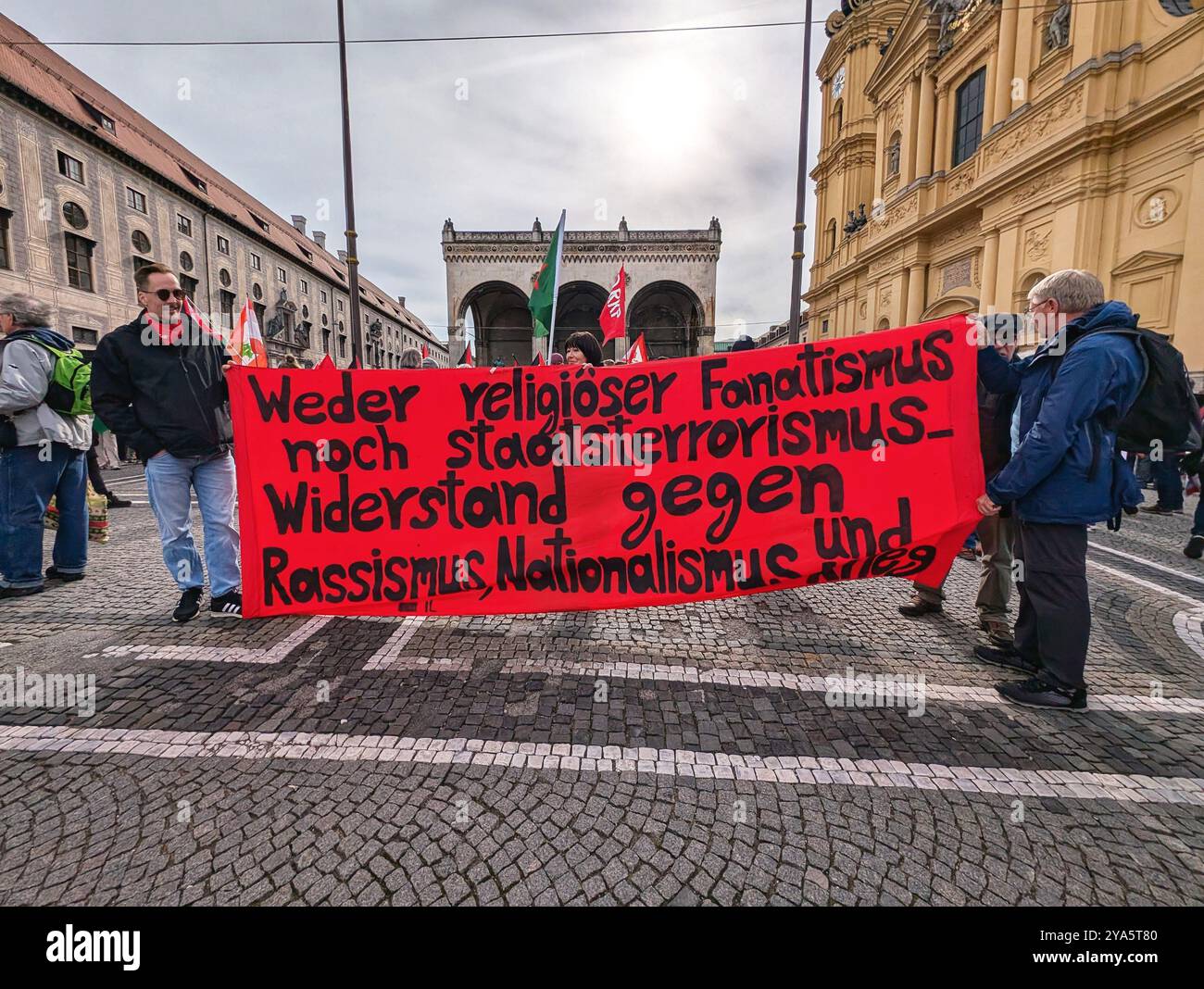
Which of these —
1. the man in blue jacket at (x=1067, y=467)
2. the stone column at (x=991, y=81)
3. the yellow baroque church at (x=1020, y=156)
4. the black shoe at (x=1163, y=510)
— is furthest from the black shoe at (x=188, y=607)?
the stone column at (x=991, y=81)

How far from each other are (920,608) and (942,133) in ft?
77.0

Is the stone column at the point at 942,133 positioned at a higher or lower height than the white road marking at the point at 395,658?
higher

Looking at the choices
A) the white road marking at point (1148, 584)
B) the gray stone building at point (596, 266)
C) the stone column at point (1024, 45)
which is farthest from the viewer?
the gray stone building at point (596, 266)

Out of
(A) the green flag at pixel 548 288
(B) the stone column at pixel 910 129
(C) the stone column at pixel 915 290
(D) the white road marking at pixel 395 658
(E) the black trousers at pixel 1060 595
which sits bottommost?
(D) the white road marking at pixel 395 658

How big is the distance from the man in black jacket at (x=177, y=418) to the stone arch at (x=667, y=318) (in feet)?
125

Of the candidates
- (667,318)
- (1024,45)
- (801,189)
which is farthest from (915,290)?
(667,318)

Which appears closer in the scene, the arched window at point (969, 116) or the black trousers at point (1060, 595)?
the black trousers at point (1060, 595)

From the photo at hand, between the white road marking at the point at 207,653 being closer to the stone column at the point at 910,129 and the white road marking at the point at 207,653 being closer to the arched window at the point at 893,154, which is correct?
the stone column at the point at 910,129

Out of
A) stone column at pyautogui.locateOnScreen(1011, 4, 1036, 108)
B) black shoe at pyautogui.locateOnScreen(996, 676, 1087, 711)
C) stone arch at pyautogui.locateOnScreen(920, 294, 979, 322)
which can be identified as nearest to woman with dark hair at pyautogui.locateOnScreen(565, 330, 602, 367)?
black shoe at pyautogui.locateOnScreen(996, 676, 1087, 711)

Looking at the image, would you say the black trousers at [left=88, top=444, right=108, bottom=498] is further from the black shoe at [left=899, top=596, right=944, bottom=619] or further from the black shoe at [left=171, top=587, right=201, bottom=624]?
the black shoe at [left=899, top=596, right=944, bottom=619]

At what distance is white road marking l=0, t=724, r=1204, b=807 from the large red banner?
86 cm

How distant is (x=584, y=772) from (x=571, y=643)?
4.17 ft

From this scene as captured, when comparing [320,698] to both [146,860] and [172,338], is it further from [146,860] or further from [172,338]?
[172,338]

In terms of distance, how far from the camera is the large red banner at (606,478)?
2982 mm
